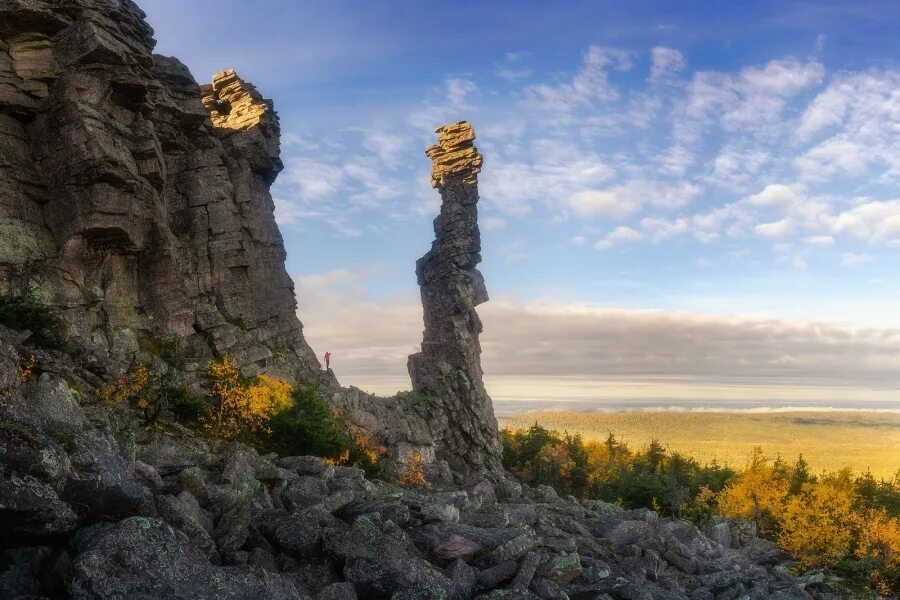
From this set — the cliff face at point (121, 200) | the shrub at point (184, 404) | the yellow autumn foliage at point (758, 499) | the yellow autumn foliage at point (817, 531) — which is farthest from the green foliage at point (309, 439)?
the yellow autumn foliage at point (758, 499)

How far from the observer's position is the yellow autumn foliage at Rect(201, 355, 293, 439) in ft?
155

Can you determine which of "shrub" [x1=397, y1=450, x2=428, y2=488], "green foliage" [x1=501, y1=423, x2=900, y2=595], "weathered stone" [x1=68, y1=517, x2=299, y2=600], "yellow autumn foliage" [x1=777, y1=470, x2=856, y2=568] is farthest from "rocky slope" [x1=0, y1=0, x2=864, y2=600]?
"green foliage" [x1=501, y1=423, x2=900, y2=595]

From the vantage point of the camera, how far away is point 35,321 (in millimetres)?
29484

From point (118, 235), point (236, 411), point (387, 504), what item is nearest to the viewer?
point (387, 504)

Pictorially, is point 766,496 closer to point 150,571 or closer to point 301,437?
point 301,437

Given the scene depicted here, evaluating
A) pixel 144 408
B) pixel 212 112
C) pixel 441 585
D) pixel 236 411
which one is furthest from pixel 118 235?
pixel 441 585

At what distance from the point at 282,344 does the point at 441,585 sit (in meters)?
58.0

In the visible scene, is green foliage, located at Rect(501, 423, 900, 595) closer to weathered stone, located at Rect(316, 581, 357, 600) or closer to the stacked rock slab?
the stacked rock slab

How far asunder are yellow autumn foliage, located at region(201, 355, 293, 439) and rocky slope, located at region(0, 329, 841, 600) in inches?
691

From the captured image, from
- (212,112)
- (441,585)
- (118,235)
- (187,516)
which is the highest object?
(212,112)

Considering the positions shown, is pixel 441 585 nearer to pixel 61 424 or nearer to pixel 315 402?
pixel 61 424

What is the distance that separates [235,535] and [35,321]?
60.7 feet

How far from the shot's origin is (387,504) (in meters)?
21.7

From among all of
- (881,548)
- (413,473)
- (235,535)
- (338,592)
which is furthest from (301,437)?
(881,548)
